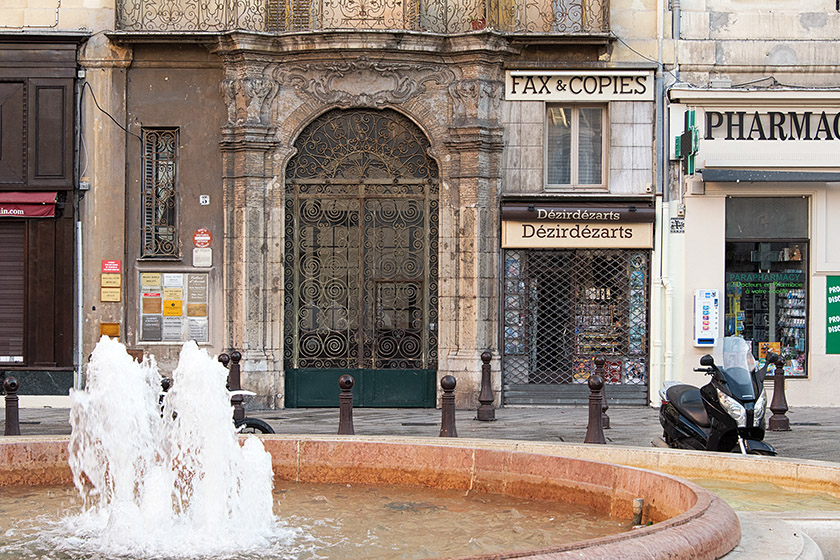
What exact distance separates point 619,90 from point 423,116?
2.79 metres

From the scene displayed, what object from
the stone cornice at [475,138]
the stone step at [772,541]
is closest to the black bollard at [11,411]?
the stone cornice at [475,138]

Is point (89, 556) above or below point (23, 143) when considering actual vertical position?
below

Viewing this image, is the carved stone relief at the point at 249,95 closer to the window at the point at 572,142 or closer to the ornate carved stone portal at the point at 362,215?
the ornate carved stone portal at the point at 362,215

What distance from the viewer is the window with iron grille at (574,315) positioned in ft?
59.9

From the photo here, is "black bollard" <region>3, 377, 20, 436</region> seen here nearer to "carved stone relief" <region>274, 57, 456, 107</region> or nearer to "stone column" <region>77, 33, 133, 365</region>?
"stone column" <region>77, 33, 133, 365</region>

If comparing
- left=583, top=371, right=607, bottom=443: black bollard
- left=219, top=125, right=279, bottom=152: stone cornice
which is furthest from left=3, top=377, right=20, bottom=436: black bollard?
left=219, top=125, right=279, bottom=152: stone cornice

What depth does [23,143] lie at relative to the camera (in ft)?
59.3

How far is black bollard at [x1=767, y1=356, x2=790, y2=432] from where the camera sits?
15.1m

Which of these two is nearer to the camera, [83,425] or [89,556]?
[89,556]

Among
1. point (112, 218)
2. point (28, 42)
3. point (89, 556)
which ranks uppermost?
point (28, 42)

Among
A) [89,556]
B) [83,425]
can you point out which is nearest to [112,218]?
[83,425]

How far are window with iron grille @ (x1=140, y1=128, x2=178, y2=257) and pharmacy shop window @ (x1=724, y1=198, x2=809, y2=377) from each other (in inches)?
309

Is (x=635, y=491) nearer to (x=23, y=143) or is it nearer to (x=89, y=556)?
(x=89, y=556)

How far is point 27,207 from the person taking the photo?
1792cm
